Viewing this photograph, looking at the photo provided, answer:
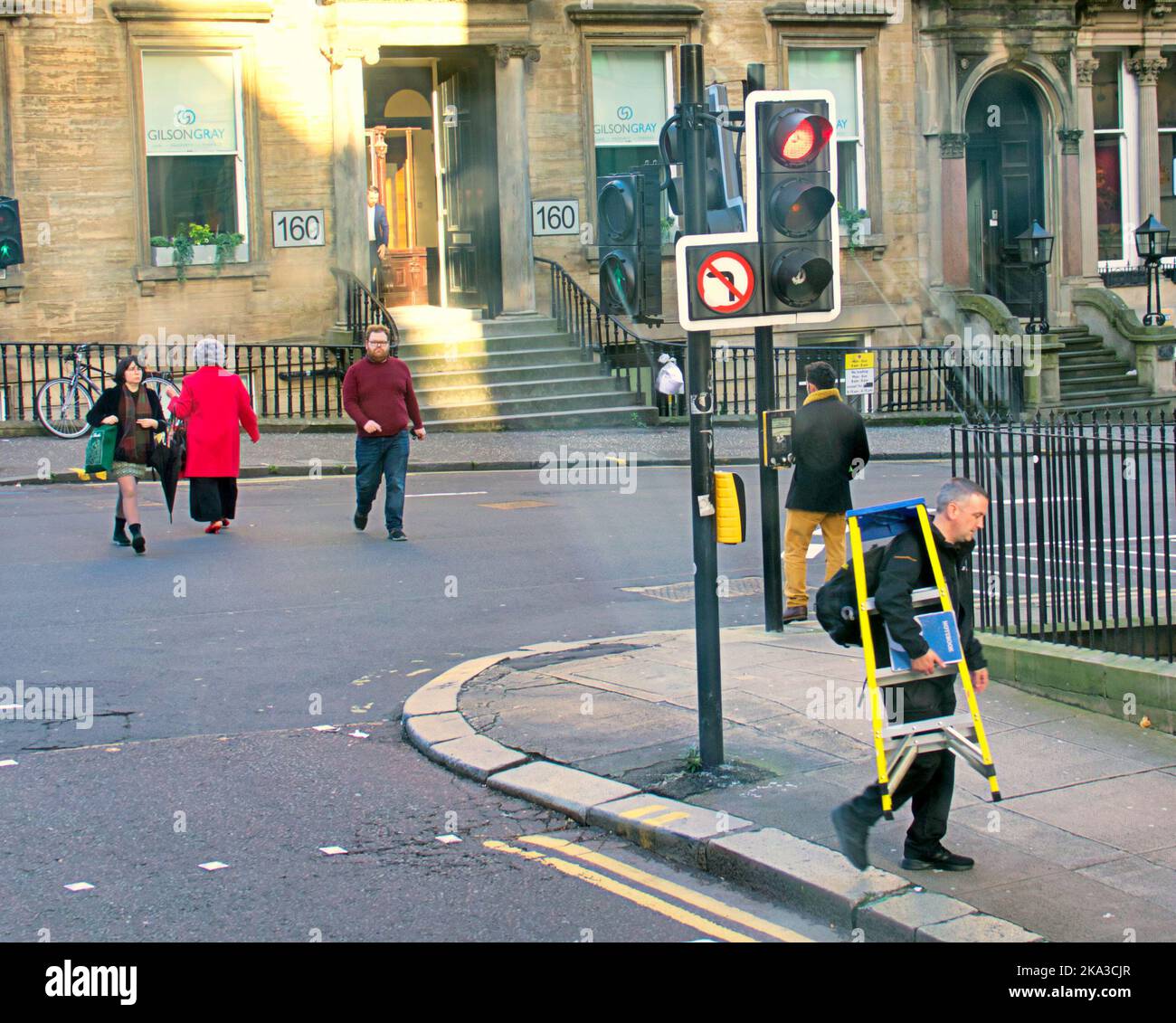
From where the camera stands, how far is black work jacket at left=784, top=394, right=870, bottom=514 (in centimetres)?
1066

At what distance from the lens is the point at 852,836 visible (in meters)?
→ 5.80

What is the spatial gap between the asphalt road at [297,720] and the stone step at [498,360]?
649cm

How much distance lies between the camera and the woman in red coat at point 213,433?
14094 millimetres

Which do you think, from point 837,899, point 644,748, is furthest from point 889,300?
point 837,899

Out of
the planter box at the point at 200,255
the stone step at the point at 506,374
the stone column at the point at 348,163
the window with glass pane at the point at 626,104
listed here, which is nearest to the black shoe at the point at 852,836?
the stone step at the point at 506,374

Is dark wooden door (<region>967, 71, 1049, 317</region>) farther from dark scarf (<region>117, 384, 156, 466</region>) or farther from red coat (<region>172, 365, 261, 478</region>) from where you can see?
dark scarf (<region>117, 384, 156, 466</region>)

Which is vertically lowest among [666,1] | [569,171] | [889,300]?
[889,300]

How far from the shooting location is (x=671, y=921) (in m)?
Result: 5.71

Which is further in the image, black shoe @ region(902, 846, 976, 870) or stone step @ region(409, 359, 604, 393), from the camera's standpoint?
stone step @ region(409, 359, 604, 393)

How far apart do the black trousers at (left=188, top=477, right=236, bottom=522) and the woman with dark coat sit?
0.48 meters

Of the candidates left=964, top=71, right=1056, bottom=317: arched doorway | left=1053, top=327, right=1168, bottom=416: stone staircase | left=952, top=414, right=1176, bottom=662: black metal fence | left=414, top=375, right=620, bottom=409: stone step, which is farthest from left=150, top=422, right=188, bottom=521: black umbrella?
left=964, top=71, right=1056, bottom=317: arched doorway

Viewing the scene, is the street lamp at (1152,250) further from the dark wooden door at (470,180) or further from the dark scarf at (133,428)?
the dark scarf at (133,428)
